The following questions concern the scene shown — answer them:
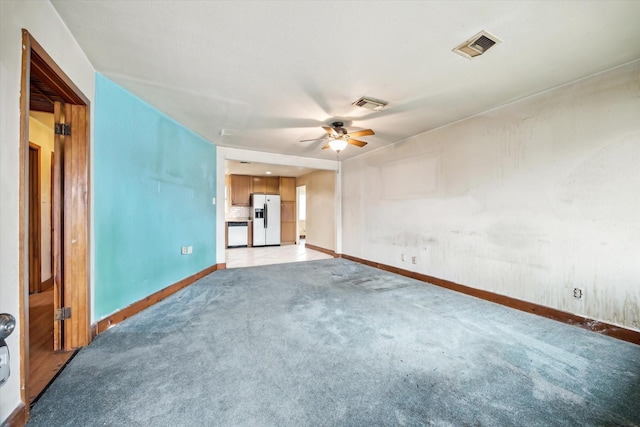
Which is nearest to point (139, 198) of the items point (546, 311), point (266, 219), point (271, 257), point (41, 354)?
point (41, 354)

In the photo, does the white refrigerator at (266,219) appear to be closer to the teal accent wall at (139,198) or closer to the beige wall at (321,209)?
the beige wall at (321,209)

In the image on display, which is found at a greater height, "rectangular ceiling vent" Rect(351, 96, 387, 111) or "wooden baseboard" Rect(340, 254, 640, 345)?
"rectangular ceiling vent" Rect(351, 96, 387, 111)

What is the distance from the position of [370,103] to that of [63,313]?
352 centimetres

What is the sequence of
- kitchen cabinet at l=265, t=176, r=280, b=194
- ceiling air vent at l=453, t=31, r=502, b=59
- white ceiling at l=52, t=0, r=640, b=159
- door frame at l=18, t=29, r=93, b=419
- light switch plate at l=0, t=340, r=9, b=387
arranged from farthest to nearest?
kitchen cabinet at l=265, t=176, r=280, b=194 → ceiling air vent at l=453, t=31, r=502, b=59 → white ceiling at l=52, t=0, r=640, b=159 → door frame at l=18, t=29, r=93, b=419 → light switch plate at l=0, t=340, r=9, b=387

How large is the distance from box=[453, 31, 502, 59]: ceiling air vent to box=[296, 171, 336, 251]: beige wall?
456 centimetres

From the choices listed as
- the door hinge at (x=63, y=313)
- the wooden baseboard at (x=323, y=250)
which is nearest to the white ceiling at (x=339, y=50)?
the door hinge at (x=63, y=313)

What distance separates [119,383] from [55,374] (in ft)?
1.67

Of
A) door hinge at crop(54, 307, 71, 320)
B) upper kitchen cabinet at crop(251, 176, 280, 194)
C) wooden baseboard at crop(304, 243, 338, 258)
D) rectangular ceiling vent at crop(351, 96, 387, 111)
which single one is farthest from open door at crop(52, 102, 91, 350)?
upper kitchen cabinet at crop(251, 176, 280, 194)

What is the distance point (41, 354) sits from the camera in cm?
200

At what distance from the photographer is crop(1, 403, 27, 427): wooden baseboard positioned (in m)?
1.21

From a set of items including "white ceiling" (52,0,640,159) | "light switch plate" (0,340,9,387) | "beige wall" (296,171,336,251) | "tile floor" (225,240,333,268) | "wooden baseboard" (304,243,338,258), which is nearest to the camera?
"light switch plate" (0,340,9,387)

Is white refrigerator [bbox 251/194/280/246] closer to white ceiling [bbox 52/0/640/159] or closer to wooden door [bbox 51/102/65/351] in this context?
white ceiling [bbox 52/0/640/159]

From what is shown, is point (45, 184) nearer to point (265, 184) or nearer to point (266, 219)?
point (266, 219)

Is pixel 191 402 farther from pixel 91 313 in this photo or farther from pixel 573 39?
pixel 573 39
